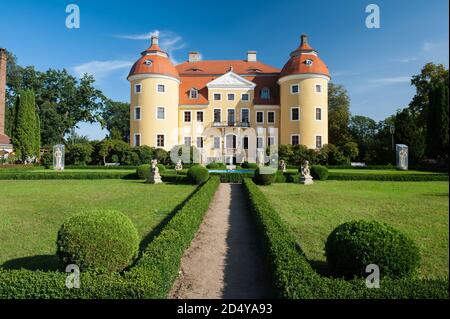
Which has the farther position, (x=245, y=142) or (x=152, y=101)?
(x=245, y=142)

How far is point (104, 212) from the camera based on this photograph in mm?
4871

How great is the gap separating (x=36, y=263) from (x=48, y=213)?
433 cm

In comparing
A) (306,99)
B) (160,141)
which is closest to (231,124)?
(160,141)

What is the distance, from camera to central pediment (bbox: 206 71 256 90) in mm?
37062

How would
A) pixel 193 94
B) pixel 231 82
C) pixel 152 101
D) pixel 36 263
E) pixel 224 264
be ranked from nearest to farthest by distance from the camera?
pixel 36 263 < pixel 224 264 < pixel 152 101 < pixel 231 82 < pixel 193 94

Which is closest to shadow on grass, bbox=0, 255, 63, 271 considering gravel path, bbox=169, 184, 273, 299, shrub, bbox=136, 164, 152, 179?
gravel path, bbox=169, 184, 273, 299

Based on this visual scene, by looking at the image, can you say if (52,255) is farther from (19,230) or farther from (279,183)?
(279,183)

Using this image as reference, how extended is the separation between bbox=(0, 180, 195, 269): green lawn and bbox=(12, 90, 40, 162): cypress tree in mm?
21455

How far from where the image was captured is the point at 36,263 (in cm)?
539

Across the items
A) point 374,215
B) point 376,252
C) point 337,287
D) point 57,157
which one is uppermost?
point 57,157

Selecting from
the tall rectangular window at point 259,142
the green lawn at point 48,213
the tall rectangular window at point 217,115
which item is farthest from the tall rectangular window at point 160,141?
the green lawn at point 48,213

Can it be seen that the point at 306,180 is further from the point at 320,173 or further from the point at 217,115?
the point at 217,115
